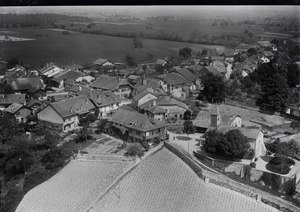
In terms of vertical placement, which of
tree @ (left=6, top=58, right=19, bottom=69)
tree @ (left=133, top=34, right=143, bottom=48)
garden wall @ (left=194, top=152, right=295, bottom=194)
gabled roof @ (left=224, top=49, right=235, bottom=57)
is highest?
tree @ (left=133, top=34, right=143, bottom=48)

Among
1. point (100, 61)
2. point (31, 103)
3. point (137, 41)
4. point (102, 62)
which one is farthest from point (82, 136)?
point (137, 41)

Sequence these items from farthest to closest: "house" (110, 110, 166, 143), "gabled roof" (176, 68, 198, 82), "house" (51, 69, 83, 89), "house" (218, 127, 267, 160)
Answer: "gabled roof" (176, 68, 198, 82) → "house" (51, 69, 83, 89) → "house" (110, 110, 166, 143) → "house" (218, 127, 267, 160)

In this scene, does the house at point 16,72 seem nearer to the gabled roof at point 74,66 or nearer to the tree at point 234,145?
the gabled roof at point 74,66

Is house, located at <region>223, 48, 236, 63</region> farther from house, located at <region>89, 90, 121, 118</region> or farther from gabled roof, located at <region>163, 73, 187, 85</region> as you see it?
house, located at <region>89, 90, 121, 118</region>

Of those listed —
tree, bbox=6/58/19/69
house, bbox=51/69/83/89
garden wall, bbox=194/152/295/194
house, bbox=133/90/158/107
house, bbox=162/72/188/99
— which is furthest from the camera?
tree, bbox=6/58/19/69

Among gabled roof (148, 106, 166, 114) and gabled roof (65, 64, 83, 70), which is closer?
gabled roof (148, 106, 166, 114)

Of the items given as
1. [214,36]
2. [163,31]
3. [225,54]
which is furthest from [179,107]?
[214,36]

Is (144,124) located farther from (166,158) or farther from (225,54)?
(225,54)

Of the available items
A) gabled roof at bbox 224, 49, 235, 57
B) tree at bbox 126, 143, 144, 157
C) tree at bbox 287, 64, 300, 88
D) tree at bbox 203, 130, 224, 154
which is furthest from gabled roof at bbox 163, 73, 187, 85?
tree at bbox 203, 130, 224, 154

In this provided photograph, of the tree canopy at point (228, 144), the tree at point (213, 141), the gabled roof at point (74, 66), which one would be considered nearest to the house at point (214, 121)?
the tree at point (213, 141)
